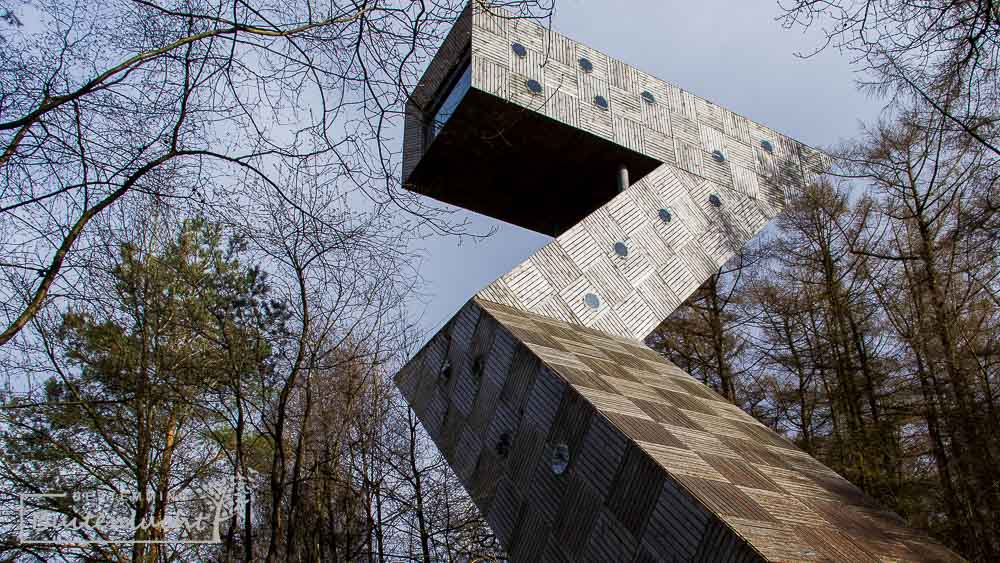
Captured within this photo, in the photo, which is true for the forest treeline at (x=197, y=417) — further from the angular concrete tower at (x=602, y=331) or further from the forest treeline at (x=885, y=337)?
the forest treeline at (x=885, y=337)

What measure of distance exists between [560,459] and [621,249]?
15.5 feet

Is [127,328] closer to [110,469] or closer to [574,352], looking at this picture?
[110,469]

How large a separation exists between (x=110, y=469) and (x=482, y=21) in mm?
8482

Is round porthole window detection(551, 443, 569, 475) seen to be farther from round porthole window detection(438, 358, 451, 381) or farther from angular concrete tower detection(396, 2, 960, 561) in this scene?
round porthole window detection(438, 358, 451, 381)

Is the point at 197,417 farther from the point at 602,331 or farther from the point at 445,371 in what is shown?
the point at 602,331

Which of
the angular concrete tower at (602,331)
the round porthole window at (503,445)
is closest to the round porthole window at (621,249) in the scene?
the angular concrete tower at (602,331)

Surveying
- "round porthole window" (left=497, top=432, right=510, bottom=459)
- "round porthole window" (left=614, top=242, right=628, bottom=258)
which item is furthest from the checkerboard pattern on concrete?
"round porthole window" (left=614, top=242, right=628, bottom=258)

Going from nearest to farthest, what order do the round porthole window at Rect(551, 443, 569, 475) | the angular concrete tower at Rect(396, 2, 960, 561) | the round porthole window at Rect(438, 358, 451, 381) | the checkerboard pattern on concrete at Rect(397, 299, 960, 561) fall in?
the checkerboard pattern on concrete at Rect(397, 299, 960, 561) → the angular concrete tower at Rect(396, 2, 960, 561) → the round porthole window at Rect(551, 443, 569, 475) → the round porthole window at Rect(438, 358, 451, 381)

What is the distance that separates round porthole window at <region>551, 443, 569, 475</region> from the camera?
5.72m

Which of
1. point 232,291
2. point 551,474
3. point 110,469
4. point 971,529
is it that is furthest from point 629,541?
point 971,529

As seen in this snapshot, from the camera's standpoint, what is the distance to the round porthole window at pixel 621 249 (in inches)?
389

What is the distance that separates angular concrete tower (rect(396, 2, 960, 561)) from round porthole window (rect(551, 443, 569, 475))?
0.06 ft

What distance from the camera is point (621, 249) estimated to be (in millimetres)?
9938

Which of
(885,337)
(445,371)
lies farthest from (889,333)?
(445,371)
